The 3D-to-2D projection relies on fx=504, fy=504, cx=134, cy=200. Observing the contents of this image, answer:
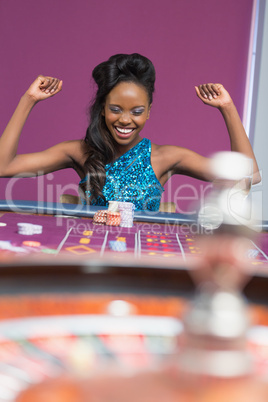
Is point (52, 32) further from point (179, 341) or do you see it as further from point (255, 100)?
point (179, 341)

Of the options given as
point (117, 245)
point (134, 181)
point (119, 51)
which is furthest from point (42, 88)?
point (119, 51)

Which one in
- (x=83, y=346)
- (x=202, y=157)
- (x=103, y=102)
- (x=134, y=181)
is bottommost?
(x=83, y=346)

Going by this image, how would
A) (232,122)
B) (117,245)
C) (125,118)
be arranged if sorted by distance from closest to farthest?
(117,245), (125,118), (232,122)

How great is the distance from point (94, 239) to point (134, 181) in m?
1.36

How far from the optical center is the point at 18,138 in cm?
238

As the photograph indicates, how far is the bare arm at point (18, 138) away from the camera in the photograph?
7.65 feet

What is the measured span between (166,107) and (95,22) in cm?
105

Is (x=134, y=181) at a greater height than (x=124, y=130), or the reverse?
(x=124, y=130)

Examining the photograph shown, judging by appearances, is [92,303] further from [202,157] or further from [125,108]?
[202,157]

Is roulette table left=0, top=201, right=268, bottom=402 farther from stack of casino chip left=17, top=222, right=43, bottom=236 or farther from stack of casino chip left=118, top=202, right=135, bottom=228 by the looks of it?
stack of casino chip left=118, top=202, right=135, bottom=228

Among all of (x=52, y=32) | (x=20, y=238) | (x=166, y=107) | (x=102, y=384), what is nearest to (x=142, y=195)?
(x=20, y=238)

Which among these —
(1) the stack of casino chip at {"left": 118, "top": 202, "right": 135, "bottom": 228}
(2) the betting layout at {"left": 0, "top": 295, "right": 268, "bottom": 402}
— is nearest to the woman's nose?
(1) the stack of casino chip at {"left": 118, "top": 202, "right": 135, "bottom": 228}

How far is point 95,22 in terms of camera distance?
15.8 ft

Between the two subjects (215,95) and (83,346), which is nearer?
(83,346)
